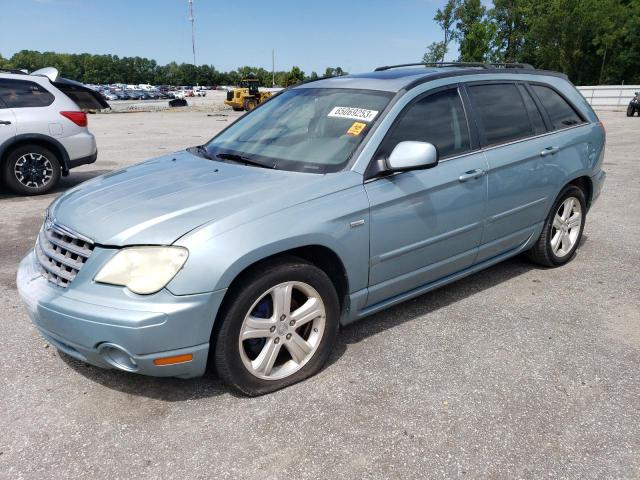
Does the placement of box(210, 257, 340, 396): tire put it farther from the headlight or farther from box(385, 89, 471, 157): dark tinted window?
box(385, 89, 471, 157): dark tinted window

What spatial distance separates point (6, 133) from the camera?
749 centimetres

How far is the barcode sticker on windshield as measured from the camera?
332cm

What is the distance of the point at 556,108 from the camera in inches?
177

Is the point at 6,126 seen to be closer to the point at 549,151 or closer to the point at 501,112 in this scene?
the point at 501,112

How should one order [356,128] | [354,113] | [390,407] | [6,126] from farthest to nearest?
1. [6,126]
2. [354,113]
3. [356,128]
4. [390,407]

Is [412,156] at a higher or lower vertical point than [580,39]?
lower

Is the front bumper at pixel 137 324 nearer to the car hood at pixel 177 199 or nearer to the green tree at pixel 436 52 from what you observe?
the car hood at pixel 177 199

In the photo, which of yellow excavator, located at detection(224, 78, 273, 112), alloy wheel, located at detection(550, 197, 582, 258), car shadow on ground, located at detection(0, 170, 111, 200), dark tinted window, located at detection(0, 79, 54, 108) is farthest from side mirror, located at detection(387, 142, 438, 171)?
yellow excavator, located at detection(224, 78, 273, 112)

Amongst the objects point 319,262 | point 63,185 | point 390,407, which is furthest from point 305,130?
point 63,185

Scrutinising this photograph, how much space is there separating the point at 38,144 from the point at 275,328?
6578 millimetres

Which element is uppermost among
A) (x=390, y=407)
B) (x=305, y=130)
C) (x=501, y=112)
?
(x=501, y=112)

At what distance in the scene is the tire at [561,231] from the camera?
4.52 meters

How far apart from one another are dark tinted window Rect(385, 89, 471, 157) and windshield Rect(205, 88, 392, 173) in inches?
7.0

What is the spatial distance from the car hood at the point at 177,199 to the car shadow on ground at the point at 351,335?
2.85ft
